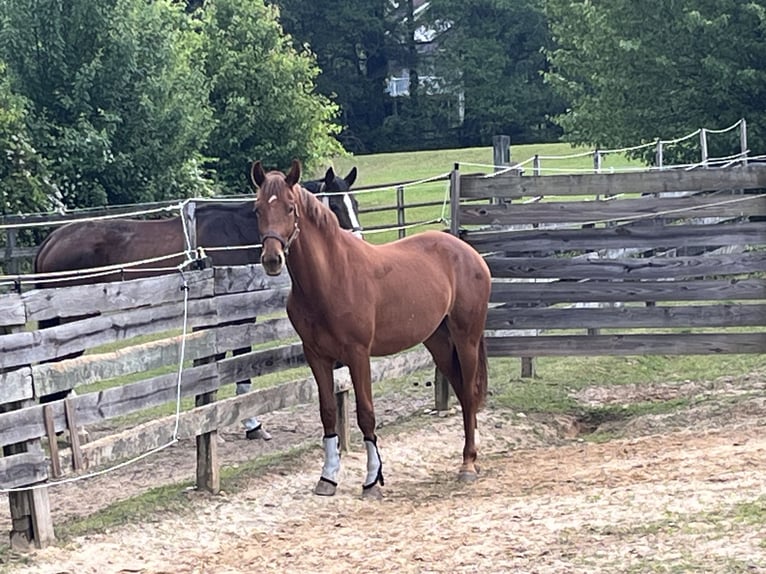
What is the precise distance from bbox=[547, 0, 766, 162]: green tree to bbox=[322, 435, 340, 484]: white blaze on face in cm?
1692

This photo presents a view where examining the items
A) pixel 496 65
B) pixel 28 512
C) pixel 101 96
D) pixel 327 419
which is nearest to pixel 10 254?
pixel 101 96

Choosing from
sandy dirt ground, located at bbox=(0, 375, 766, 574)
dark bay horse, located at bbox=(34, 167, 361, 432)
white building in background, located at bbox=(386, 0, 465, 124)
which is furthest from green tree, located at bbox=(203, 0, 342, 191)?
white building in background, located at bbox=(386, 0, 465, 124)

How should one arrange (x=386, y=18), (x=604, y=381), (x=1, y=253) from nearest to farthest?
(x=604, y=381) → (x=1, y=253) → (x=386, y=18)

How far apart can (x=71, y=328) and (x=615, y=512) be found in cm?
291

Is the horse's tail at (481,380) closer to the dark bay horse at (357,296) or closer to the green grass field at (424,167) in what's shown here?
the dark bay horse at (357,296)

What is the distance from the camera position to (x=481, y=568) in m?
4.61

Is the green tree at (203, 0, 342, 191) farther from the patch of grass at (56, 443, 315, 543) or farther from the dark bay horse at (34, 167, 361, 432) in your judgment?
the patch of grass at (56, 443, 315, 543)

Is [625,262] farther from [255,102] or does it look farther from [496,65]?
[496,65]

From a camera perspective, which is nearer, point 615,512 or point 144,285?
point 615,512

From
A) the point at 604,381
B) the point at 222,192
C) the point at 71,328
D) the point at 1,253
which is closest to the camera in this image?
the point at 71,328

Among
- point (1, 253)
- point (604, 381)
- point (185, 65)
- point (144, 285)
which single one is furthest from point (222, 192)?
point (144, 285)

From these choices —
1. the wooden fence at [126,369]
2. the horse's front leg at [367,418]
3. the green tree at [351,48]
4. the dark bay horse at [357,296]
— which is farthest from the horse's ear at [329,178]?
the green tree at [351,48]

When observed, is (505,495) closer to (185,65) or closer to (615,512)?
(615,512)

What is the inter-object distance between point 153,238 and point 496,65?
4442 cm
